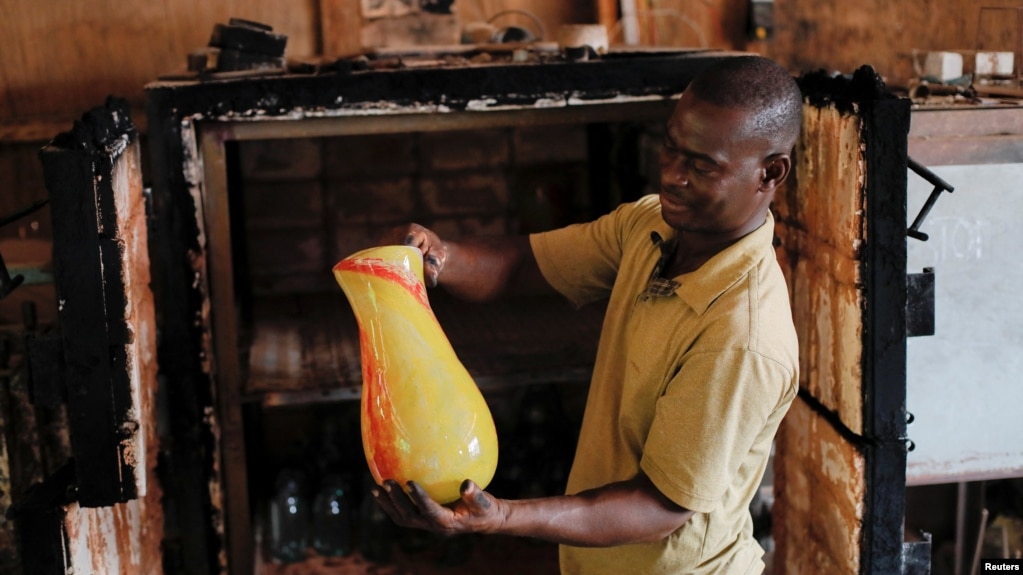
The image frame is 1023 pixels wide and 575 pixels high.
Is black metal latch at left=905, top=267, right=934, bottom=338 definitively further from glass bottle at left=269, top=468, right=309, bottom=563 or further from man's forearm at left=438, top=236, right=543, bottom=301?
glass bottle at left=269, top=468, right=309, bottom=563

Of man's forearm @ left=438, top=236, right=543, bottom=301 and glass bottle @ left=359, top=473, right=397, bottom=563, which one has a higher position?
man's forearm @ left=438, top=236, right=543, bottom=301

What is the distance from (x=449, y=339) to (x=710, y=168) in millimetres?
1129

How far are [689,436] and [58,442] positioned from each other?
1.37 metres

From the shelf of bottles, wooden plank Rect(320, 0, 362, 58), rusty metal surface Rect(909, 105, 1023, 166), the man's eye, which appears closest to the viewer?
the man's eye

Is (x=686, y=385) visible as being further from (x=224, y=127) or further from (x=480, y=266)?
(x=224, y=127)

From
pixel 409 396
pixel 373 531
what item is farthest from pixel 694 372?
pixel 373 531

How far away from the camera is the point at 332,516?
8.05ft

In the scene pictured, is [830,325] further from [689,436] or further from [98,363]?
[98,363]

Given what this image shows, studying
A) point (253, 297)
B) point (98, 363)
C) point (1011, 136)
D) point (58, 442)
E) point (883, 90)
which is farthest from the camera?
point (253, 297)

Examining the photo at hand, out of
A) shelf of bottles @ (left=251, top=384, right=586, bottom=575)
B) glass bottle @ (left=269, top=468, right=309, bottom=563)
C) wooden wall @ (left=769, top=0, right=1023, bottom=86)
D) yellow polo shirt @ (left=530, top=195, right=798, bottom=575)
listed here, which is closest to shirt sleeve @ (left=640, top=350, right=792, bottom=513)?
yellow polo shirt @ (left=530, top=195, right=798, bottom=575)

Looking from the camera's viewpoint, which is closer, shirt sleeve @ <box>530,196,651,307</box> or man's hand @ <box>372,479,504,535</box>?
man's hand @ <box>372,479,504,535</box>

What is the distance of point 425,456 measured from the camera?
1223 mm

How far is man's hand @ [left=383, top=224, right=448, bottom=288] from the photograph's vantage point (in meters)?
1.51

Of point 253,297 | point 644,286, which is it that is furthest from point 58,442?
point 644,286
